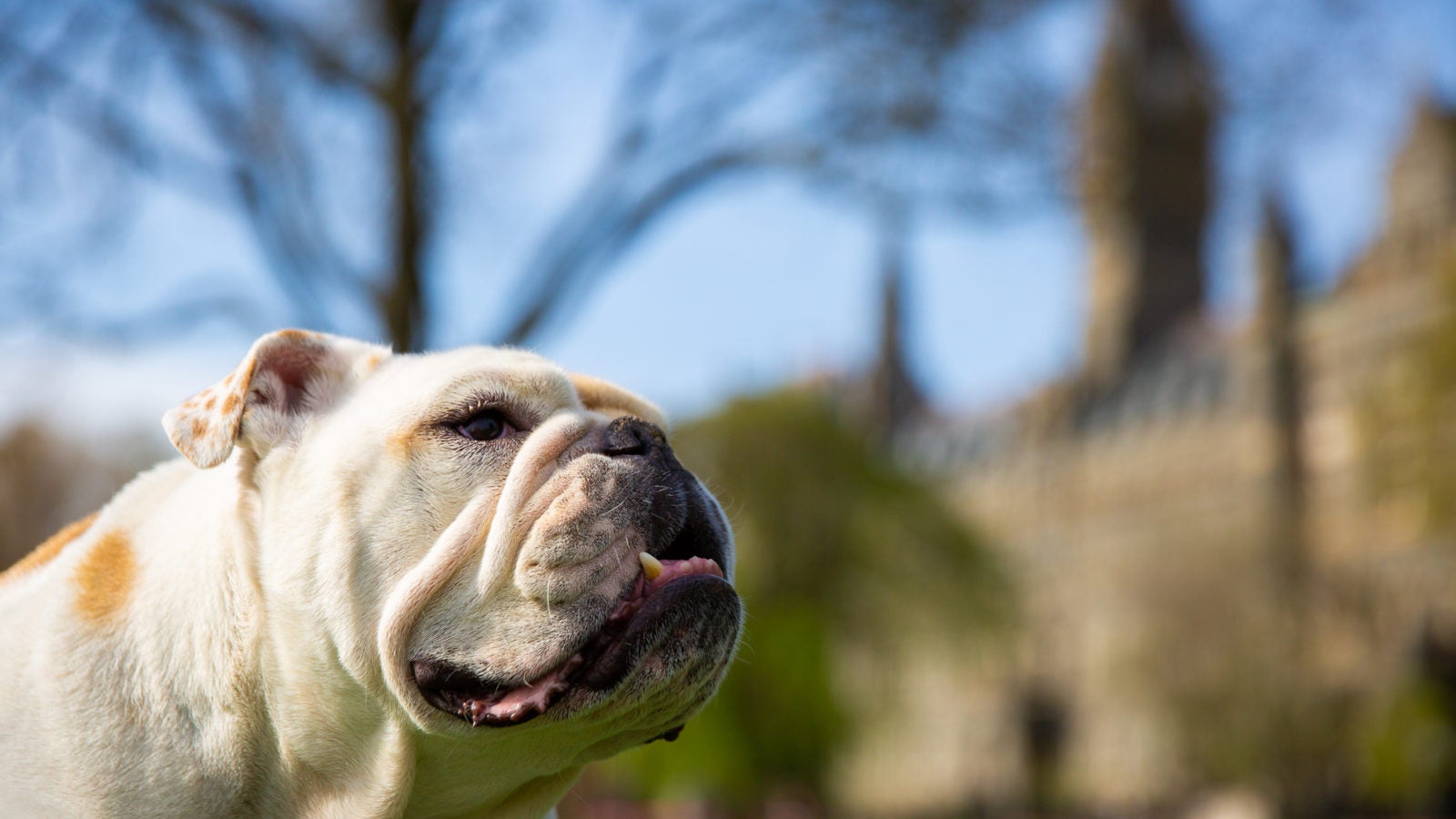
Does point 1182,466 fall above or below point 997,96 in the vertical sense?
below

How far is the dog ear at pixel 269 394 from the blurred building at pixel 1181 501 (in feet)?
17.1

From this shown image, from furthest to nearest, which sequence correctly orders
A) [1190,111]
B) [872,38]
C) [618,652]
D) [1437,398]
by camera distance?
[1437,398] < [1190,111] < [872,38] < [618,652]

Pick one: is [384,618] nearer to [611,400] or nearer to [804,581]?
[611,400]

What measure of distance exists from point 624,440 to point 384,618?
51 centimetres

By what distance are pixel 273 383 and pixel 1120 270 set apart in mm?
73931

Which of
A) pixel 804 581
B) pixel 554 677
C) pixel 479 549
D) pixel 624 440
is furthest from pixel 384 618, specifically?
pixel 804 581

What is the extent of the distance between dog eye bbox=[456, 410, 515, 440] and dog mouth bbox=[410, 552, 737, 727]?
39 centimetres

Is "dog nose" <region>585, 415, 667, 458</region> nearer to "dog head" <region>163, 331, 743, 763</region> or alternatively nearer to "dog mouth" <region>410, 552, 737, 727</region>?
"dog head" <region>163, 331, 743, 763</region>

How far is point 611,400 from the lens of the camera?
110 inches

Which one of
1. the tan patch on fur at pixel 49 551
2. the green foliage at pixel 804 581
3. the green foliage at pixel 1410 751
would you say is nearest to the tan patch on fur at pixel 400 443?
the tan patch on fur at pixel 49 551

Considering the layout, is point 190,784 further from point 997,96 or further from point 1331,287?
point 1331,287

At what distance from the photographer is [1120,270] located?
239ft

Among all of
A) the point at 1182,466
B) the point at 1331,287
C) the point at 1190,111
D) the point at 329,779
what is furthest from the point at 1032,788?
the point at 329,779

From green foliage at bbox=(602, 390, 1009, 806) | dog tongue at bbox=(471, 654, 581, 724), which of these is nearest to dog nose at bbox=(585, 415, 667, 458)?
dog tongue at bbox=(471, 654, 581, 724)
